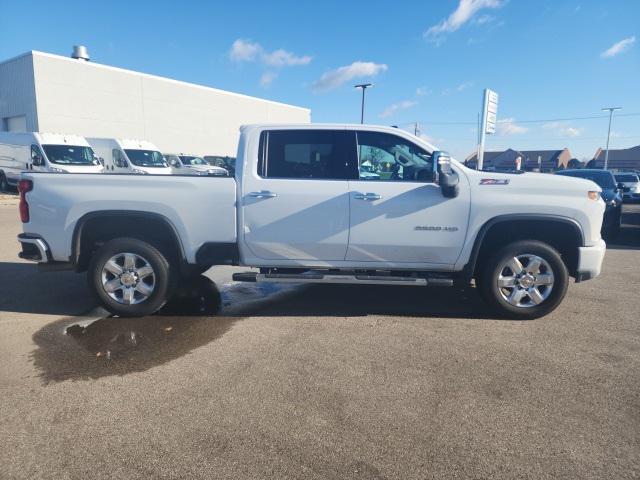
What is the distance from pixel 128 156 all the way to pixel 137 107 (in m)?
14.3

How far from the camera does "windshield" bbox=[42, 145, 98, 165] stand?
1702 cm

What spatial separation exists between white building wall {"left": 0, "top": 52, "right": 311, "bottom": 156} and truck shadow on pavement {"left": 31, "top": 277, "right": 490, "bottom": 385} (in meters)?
27.4

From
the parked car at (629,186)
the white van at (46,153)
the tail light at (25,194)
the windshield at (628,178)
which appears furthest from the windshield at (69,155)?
the windshield at (628,178)

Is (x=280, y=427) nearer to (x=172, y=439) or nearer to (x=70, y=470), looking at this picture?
(x=172, y=439)

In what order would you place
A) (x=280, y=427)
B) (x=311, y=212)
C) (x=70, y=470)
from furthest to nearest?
(x=311, y=212) < (x=280, y=427) < (x=70, y=470)

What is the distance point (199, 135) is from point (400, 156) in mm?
35411

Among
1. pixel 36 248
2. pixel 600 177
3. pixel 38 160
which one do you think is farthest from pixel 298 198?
pixel 38 160

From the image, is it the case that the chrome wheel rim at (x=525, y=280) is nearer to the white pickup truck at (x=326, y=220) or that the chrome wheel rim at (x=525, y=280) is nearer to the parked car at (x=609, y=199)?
the white pickup truck at (x=326, y=220)

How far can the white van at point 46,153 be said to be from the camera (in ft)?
55.3

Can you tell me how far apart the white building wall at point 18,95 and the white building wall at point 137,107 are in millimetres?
387

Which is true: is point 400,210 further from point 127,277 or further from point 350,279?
point 127,277

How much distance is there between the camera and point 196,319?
178 inches

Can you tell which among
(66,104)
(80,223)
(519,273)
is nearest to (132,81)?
(66,104)

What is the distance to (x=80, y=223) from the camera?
4352 millimetres
